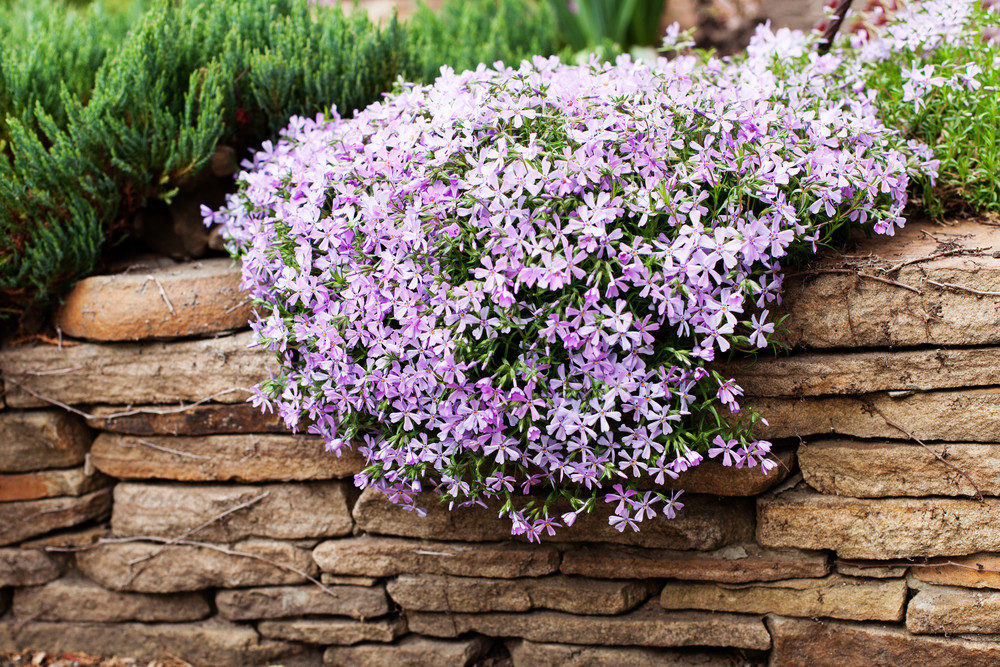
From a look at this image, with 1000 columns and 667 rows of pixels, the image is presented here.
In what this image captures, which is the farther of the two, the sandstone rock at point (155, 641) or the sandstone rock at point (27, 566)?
the sandstone rock at point (27, 566)

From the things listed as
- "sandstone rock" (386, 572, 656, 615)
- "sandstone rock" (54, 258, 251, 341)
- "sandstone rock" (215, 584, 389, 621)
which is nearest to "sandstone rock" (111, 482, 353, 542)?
"sandstone rock" (215, 584, 389, 621)

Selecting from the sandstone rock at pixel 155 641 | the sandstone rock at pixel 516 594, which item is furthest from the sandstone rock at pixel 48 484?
the sandstone rock at pixel 516 594

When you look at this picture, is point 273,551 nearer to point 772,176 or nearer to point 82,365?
point 82,365

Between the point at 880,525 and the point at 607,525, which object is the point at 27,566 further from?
the point at 880,525

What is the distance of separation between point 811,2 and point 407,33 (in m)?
3.57

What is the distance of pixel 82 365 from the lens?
2.38 meters

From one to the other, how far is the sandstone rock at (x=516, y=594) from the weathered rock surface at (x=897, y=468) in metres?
0.60

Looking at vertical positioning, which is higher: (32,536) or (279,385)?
(279,385)

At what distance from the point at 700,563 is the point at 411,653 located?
96 cm

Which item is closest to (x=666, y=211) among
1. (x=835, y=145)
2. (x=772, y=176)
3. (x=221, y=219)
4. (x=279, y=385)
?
(x=772, y=176)

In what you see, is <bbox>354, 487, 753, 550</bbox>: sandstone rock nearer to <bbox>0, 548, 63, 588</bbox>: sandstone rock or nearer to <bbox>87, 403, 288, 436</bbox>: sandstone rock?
<bbox>87, 403, 288, 436</bbox>: sandstone rock

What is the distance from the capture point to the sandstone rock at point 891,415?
1826mm

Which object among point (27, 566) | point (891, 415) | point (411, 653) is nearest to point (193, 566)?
point (27, 566)

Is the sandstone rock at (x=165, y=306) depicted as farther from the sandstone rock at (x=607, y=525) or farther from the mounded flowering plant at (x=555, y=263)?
the sandstone rock at (x=607, y=525)
